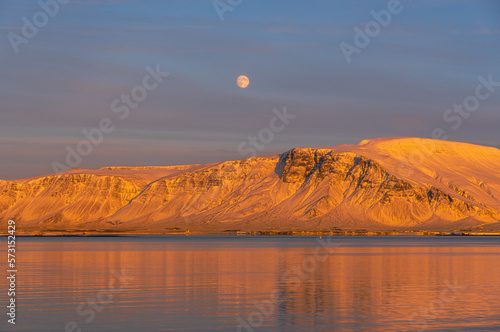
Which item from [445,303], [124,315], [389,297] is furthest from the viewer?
[389,297]

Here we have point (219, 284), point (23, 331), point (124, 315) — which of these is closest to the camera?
point (23, 331)

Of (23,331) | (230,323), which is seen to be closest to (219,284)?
(230,323)

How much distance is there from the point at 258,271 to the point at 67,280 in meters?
20.7

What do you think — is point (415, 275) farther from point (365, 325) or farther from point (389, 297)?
point (365, 325)

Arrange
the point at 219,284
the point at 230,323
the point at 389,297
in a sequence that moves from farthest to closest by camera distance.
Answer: the point at 219,284 → the point at 389,297 → the point at 230,323

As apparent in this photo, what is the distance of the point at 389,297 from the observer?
54.6 metres

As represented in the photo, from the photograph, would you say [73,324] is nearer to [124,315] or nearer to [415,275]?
[124,315]

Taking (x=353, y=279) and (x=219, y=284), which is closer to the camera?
(x=219, y=284)

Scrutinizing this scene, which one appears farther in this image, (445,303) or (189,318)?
(445,303)

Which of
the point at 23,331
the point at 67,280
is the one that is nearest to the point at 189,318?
the point at 23,331

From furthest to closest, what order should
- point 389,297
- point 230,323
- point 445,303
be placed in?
point 389,297, point 445,303, point 230,323

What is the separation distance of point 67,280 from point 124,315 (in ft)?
78.2

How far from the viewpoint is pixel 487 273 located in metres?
76.8

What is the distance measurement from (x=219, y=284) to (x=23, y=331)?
26174 mm
